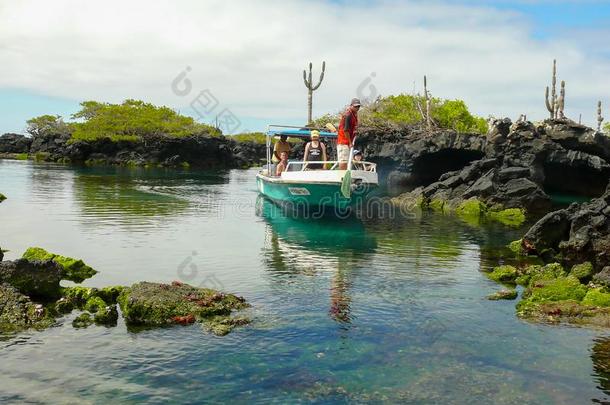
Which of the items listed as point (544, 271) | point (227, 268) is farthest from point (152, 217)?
point (544, 271)

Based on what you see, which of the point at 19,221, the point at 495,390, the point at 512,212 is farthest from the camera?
the point at 512,212

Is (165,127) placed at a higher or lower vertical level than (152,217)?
higher

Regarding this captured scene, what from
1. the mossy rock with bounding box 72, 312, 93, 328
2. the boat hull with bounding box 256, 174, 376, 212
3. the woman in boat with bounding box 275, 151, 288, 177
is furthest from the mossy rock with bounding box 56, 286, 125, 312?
the woman in boat with bounding box 275, 151, 288, 177

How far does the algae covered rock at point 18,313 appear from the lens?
32.9ft

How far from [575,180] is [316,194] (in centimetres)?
2602

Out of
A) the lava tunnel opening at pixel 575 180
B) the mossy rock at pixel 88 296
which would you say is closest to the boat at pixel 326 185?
the mossy rock at pixel 88 296

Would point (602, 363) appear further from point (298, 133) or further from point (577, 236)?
point (298, 133)

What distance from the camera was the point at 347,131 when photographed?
74.2 feet

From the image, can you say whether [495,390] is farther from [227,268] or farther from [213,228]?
[213,228]

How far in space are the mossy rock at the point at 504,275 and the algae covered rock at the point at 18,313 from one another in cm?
1033

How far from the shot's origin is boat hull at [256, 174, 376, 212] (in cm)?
2392

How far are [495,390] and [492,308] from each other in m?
4.34

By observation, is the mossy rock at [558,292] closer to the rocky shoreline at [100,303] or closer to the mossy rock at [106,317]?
the rocky shoreline at [100,303]

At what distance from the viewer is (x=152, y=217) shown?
81.4 feet
